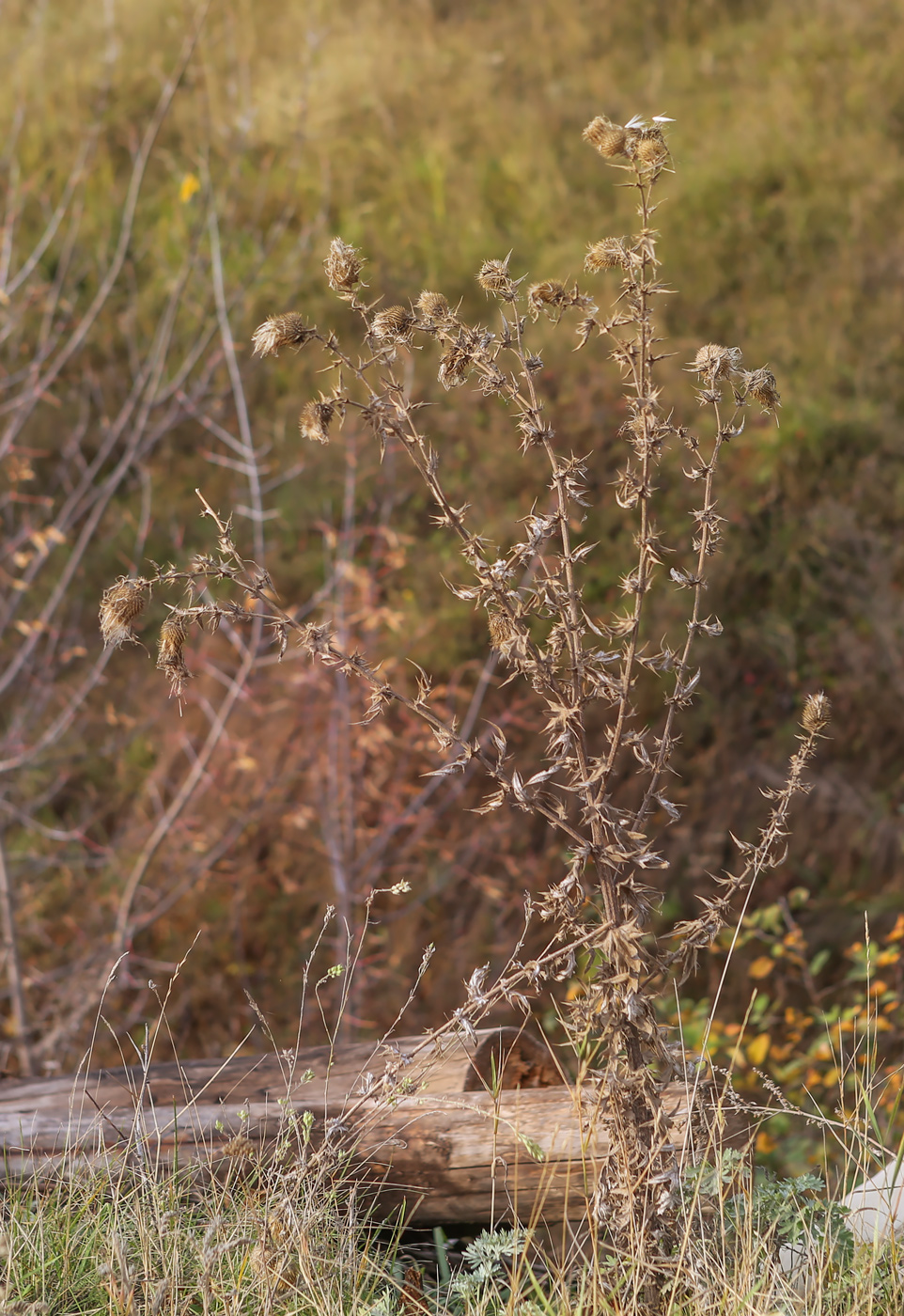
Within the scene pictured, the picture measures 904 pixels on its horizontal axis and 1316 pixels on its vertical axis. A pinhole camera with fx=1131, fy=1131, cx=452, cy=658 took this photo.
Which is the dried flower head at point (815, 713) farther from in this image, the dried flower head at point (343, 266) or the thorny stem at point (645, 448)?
the dried flower head at point (343, 266)

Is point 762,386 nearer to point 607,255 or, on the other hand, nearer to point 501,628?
point 607,255

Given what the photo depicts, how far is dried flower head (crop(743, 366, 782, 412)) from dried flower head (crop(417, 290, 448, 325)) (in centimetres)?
46

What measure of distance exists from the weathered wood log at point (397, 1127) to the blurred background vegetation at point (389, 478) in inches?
49.4

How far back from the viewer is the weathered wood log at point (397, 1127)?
6.66 feet

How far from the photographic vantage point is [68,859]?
4867 mm

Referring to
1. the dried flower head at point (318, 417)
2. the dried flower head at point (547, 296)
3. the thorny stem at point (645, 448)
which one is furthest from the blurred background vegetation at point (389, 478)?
the dried flower head at point (547, 296)

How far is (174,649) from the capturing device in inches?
62.9

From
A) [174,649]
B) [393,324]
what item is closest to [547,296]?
[393,324]

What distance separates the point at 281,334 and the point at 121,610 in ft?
1.46

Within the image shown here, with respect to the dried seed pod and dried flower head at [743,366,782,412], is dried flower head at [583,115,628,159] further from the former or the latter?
the dried seed pod

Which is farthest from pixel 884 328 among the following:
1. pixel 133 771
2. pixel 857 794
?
pixel 133 771

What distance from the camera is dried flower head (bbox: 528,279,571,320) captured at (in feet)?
5.51

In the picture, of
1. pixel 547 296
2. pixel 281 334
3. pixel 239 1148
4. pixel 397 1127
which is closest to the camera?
pixel 281 334

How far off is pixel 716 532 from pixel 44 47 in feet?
26.1
